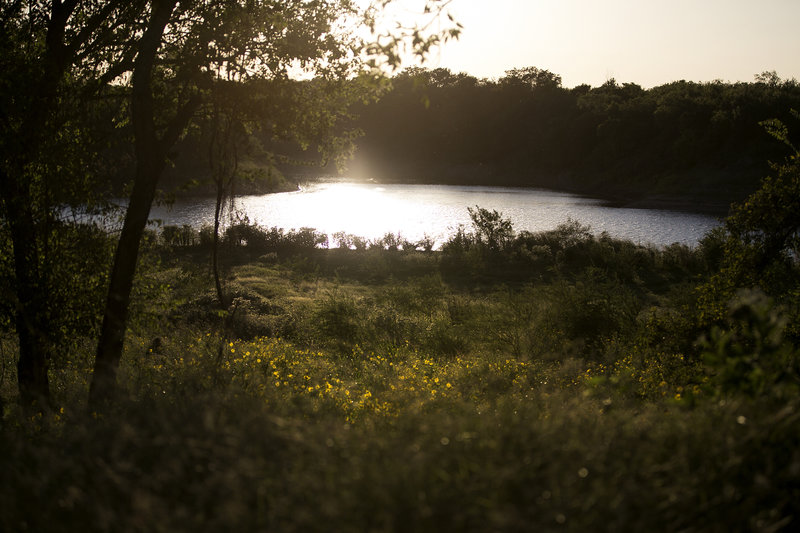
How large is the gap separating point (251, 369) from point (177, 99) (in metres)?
4.15

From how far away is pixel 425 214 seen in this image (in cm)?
4691

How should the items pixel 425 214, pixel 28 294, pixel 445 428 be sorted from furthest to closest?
pixel 425 214 → pixel 28 294 → pixel 445 428

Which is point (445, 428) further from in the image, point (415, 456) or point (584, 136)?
point (584, 136)

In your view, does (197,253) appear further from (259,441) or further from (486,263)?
(259,441)

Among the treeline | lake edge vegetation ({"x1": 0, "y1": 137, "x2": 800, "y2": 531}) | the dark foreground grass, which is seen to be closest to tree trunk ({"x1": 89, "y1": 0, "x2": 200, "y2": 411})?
lake edge vegetation ({"x1": 0, "y1": 137, "x2": 800, "y2": 531})

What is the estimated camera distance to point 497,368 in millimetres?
8875

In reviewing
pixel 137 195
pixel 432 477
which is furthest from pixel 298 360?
pixel 432 477

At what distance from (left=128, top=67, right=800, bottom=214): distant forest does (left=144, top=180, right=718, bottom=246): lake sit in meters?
3.58

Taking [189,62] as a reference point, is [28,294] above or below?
below

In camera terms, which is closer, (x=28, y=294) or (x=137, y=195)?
(x=28, y=294)

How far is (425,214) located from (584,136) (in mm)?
55562

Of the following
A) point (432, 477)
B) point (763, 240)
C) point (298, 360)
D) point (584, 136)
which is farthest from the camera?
point (584, 136)

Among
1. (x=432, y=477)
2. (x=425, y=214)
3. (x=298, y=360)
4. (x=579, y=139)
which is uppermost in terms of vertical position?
(x=579, y=139)

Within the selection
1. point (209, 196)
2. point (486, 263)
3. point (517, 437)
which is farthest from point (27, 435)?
point (209, 196)
